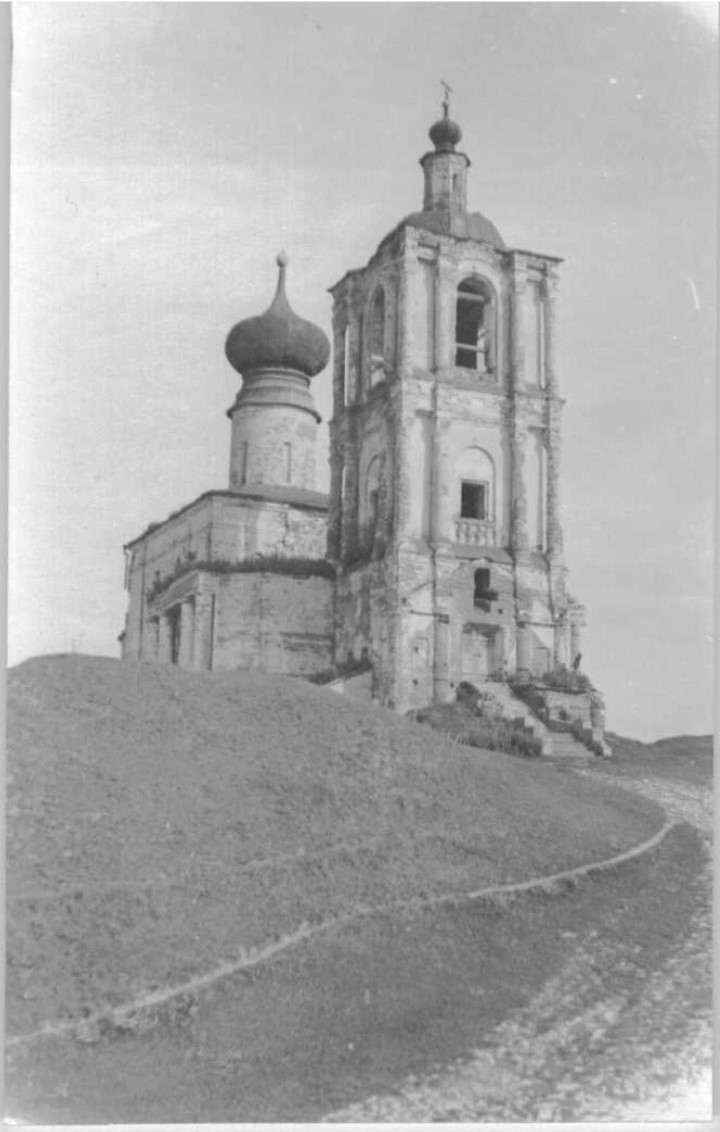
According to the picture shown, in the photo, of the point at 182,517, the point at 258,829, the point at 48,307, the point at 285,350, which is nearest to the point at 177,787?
the point at 258,829

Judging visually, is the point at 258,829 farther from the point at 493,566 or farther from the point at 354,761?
the point at 493,566

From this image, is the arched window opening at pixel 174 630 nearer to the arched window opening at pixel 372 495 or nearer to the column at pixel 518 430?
the arched window opening at pixel 372 495

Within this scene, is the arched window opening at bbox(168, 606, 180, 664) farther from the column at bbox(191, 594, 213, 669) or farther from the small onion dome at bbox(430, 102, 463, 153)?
the small onion dome at bbox(430, 102, 463, 153)

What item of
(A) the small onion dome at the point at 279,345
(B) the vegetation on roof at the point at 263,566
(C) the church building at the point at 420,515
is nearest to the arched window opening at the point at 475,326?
(C) the church building at the point at 420,515

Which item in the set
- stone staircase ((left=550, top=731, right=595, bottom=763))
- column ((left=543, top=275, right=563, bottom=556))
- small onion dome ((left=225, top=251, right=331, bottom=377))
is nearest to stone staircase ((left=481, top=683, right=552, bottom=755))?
stone staircase ((left=550, top=731, right=595, bottom=763))

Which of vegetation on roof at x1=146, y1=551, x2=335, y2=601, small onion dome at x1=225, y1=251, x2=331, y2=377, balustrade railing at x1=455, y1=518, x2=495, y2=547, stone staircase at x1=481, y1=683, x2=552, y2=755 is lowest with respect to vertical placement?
stone staircase at x1=481, y1=683, x2=552, y2=755

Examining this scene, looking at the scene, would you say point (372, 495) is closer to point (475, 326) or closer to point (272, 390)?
point (475, 326)
